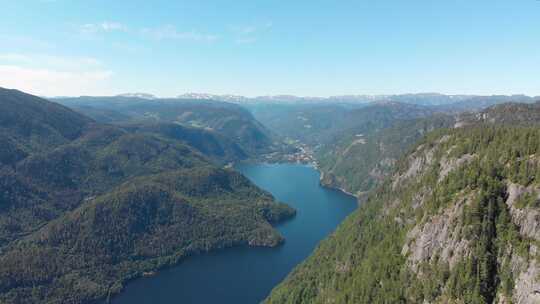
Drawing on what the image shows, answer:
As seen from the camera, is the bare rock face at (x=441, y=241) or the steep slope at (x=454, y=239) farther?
the bare rock face at (x=441, y=241)

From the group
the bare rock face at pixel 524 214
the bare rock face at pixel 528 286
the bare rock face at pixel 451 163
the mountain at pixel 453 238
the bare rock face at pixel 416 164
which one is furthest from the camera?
the bare rock face at pixel 416 164

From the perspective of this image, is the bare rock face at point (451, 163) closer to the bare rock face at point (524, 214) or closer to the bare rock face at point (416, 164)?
the bare rock face at point (416, 164)

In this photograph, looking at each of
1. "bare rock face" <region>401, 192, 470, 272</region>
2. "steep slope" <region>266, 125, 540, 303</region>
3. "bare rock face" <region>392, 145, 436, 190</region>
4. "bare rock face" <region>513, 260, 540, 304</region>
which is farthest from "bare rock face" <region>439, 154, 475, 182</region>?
"bare rock face" <region>513, 260, 540, 304</region>

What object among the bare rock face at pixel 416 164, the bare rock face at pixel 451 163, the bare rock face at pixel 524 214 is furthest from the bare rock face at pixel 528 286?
the bare rock face at pixel 416 164

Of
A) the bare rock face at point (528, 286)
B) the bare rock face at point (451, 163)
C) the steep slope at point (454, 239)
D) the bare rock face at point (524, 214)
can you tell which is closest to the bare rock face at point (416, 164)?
the steep slope at point (454, 239)

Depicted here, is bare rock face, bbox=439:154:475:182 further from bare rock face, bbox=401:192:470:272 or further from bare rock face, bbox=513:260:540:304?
bare rock face, bbox=513:260:540:304

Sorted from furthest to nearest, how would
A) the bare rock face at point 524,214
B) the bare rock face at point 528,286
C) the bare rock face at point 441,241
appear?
the bare rock face at point 441,241
the bare rock face at point 524,214
the bare rock face at point 528,286

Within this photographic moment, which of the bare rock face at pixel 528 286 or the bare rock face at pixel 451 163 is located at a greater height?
the bare rock face at pixel 451 163

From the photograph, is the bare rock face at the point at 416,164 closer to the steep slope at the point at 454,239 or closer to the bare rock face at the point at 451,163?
the steep slope at the point at 454,239

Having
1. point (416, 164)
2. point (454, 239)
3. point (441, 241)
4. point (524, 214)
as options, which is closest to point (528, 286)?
point (524, 214)
